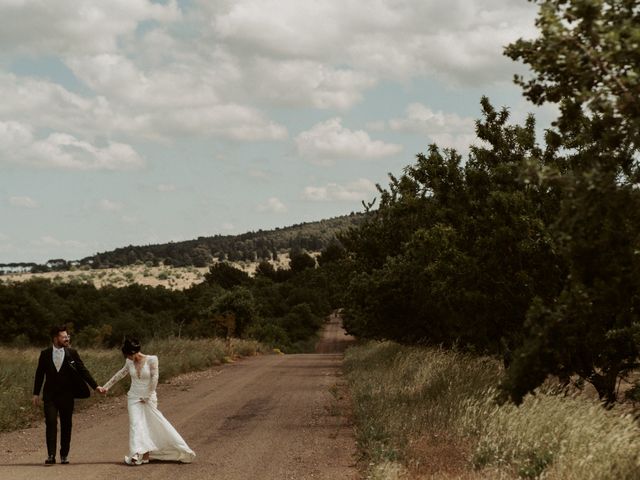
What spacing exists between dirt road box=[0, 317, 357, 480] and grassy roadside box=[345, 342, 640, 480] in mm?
740

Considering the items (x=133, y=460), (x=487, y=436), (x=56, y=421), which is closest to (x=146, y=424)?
(x=133, y=460)

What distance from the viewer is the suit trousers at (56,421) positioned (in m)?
11.7

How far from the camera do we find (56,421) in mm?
11984

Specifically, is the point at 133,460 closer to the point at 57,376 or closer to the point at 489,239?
the point at 57,376

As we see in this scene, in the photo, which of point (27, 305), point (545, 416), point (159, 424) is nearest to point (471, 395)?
point (545, 416)

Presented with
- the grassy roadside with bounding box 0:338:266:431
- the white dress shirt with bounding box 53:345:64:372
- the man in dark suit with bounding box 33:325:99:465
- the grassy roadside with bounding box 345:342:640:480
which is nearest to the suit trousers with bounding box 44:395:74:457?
the man in dark suit with bounding box 33:325:99:465

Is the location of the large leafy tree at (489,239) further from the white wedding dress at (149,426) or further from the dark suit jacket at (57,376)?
the dark suit jacket at (57,376)

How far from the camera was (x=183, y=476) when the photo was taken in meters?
10.7

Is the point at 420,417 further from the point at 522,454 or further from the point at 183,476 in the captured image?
the point at 183,476

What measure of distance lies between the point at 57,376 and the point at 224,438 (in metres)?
3.45

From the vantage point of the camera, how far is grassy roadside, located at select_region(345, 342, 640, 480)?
9.21 m

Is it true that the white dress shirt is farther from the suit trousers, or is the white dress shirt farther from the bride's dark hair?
the bride's dark hair

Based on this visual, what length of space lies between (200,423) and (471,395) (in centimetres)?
555

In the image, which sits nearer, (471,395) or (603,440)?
(603,440)
